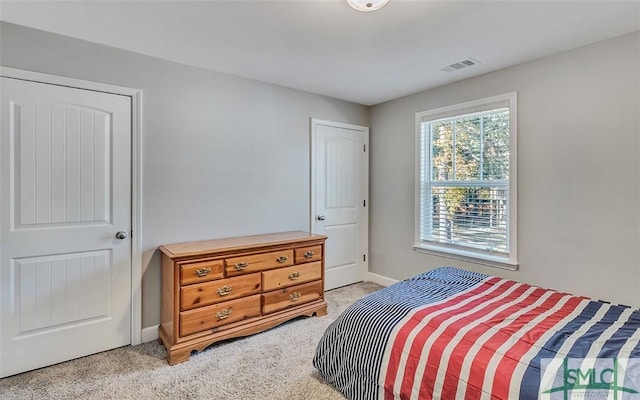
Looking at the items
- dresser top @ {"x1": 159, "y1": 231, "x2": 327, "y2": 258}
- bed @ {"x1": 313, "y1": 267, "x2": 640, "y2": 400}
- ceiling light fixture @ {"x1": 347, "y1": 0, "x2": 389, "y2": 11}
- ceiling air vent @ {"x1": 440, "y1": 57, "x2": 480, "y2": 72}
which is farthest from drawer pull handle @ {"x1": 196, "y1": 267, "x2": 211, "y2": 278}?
ceiling air vent @ {"x1": 440, "y1": 57, "x2": 480, "y2": 72}

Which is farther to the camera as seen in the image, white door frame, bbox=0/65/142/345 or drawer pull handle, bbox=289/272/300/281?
drawer pull handle, bbox=289/272/300/281

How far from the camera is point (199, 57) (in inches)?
103

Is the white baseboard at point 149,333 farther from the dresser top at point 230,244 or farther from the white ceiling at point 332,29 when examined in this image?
the white ceiling at point 332,29

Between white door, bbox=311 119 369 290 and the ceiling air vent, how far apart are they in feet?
4.50

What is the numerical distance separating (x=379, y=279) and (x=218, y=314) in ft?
7.36

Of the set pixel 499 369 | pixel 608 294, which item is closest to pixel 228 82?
pixel 499 369

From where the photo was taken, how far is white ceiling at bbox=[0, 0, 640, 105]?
191 cm

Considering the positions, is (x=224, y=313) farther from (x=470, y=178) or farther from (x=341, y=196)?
(x=470, y=178)

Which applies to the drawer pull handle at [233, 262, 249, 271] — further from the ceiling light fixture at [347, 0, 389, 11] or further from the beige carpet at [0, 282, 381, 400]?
the ceiling light fixture at [347, 0, 389, 11]

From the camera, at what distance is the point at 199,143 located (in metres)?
2.85

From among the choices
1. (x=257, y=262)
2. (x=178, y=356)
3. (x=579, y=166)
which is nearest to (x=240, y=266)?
(x=257, y=262)

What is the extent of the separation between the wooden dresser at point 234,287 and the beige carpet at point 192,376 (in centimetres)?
13

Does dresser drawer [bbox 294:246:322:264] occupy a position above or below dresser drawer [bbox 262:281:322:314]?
above

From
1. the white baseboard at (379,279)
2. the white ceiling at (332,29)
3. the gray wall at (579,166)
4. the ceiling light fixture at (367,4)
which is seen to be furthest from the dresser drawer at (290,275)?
the ceiling light fixture at (367,4)
